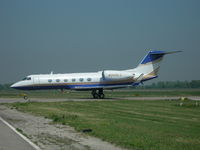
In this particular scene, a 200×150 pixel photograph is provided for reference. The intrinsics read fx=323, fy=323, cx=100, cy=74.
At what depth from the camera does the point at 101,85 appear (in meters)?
42.5

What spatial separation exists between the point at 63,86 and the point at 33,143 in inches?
1258

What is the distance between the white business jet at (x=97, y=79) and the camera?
42000 millimetres

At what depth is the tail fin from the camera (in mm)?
43094

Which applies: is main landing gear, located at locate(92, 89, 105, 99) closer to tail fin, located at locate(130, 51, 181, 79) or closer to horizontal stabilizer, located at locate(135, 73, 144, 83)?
horizontal stabilizer, located at locate(135, 73, 144, 83)

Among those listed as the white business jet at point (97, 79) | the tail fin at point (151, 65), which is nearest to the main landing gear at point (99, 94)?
the white business jet at point (97, 79)

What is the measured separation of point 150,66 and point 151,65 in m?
0.19

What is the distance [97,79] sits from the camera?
4238cm

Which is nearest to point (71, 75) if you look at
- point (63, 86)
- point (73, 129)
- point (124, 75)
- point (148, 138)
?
point (63, 86)

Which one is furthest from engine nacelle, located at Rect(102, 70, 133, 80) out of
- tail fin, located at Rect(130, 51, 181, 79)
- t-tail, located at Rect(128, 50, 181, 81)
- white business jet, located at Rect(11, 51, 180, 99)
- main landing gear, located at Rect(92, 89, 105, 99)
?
main landing gear, located at Rect(92, 89, 105, 99)

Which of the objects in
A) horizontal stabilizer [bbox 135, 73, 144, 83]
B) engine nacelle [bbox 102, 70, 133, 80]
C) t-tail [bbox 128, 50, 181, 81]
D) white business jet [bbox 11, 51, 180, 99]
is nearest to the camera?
engine nacelle [bbox 102, 70, 133, 80]

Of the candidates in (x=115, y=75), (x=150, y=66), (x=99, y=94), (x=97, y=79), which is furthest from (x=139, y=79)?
(x=99, y=94)

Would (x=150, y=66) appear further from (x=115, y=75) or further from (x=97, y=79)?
(x=97, y=79)

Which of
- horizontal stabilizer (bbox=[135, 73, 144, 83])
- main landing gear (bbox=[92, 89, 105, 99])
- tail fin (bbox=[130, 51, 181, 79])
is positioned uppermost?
tail fin (bbox=[130, 51, 181, 79])

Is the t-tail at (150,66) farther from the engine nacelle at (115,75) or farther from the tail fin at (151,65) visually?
the engine nacelle at (115,75)
